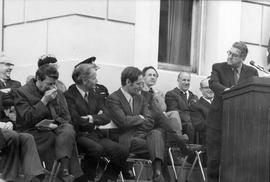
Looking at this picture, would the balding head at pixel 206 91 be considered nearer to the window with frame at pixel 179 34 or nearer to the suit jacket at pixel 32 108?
the window with frame at pixel 179 34

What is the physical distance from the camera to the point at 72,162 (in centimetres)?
1261

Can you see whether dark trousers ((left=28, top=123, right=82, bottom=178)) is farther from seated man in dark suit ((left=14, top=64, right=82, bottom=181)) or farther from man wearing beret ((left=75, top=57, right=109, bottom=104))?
man wearing beret ((left=75, top=57, right=109, bottom=104))

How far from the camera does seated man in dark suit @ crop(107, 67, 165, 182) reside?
13.6 meters

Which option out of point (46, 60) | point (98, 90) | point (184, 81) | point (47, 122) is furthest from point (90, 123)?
point (184, 81)

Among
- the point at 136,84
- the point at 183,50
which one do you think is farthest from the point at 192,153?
the point at 183,50

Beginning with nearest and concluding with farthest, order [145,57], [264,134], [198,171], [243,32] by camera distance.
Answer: [264,134] < [198,171] < [145,57] < [243,32]

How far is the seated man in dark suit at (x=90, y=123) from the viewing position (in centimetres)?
1315

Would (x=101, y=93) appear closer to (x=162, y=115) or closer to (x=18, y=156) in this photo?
(x=162, y=115)

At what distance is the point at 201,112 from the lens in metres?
15.2

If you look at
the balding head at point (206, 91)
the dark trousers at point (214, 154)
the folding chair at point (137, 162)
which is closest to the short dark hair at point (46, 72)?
the folding chair at point (137, 162)

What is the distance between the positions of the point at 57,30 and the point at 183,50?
3.26m

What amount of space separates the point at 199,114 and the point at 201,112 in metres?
0.06

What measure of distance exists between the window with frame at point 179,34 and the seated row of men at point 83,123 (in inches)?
83.7

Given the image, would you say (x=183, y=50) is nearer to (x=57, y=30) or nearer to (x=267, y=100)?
(x=57, y=30)
